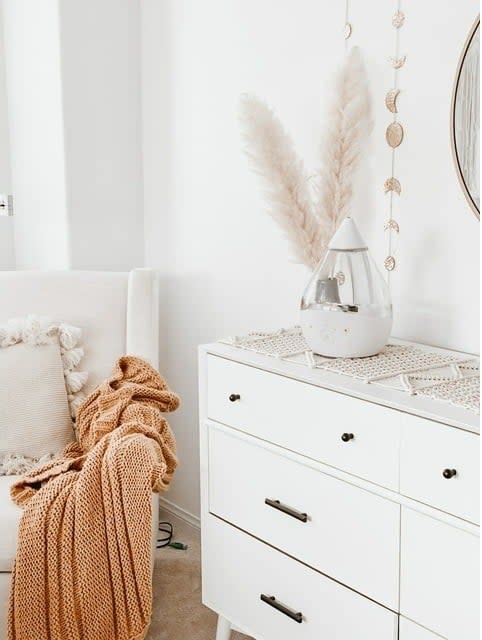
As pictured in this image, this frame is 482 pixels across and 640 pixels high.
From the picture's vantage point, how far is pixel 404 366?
160 centimetres

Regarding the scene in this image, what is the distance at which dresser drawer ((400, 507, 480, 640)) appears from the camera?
1304mm

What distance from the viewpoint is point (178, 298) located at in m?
2.55

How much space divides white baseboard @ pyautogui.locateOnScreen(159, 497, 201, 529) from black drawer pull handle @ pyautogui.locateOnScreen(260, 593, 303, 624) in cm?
87

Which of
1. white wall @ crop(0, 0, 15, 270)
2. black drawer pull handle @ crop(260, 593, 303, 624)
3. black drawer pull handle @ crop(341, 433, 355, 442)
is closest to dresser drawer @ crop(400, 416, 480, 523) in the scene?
black drawer pull handle @ crop(341, 433, 355, 442)

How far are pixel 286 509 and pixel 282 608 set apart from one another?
0.22m

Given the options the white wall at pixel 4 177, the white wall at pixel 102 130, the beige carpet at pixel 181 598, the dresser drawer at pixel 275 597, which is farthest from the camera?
the white wall at pixel 4 177

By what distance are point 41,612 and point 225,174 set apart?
4.11 ft

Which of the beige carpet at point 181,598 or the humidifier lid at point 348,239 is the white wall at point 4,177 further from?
the humidifier lid at point 348,239

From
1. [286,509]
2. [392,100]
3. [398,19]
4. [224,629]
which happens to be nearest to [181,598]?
[224,629]

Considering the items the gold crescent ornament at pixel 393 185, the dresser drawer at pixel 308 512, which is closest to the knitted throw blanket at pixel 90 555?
the dresser drawer at pixel 308 512

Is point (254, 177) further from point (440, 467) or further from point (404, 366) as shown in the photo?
point (440, 467)

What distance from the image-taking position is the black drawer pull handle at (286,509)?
1607 millimetres

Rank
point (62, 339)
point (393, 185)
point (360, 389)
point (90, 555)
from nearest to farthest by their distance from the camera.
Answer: point (360, 389) < point (90, 555) < point (393, 185) < point (62, 339)

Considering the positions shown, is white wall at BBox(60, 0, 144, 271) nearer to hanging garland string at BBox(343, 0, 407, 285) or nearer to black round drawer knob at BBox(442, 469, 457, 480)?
hanging garland string at BBox(343, 0, 407, 285)
